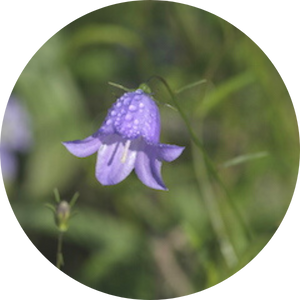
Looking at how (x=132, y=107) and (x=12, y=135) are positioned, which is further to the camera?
(x=12, y=135)

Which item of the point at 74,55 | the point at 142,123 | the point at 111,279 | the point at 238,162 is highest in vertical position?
the point at 74,55

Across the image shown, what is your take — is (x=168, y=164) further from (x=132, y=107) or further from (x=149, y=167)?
(x=132, y=107)

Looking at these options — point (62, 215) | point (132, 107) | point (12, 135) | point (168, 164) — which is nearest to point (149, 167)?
point (168, 164)

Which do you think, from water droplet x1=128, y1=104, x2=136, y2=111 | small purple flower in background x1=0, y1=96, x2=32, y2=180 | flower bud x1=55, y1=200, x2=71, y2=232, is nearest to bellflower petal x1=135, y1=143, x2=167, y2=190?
water droplet x1=128, y1=104, x2=136, y2=111

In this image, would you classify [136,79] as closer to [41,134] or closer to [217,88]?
[217,88]

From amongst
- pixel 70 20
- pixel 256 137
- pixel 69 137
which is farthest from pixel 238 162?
pixel 70 20
